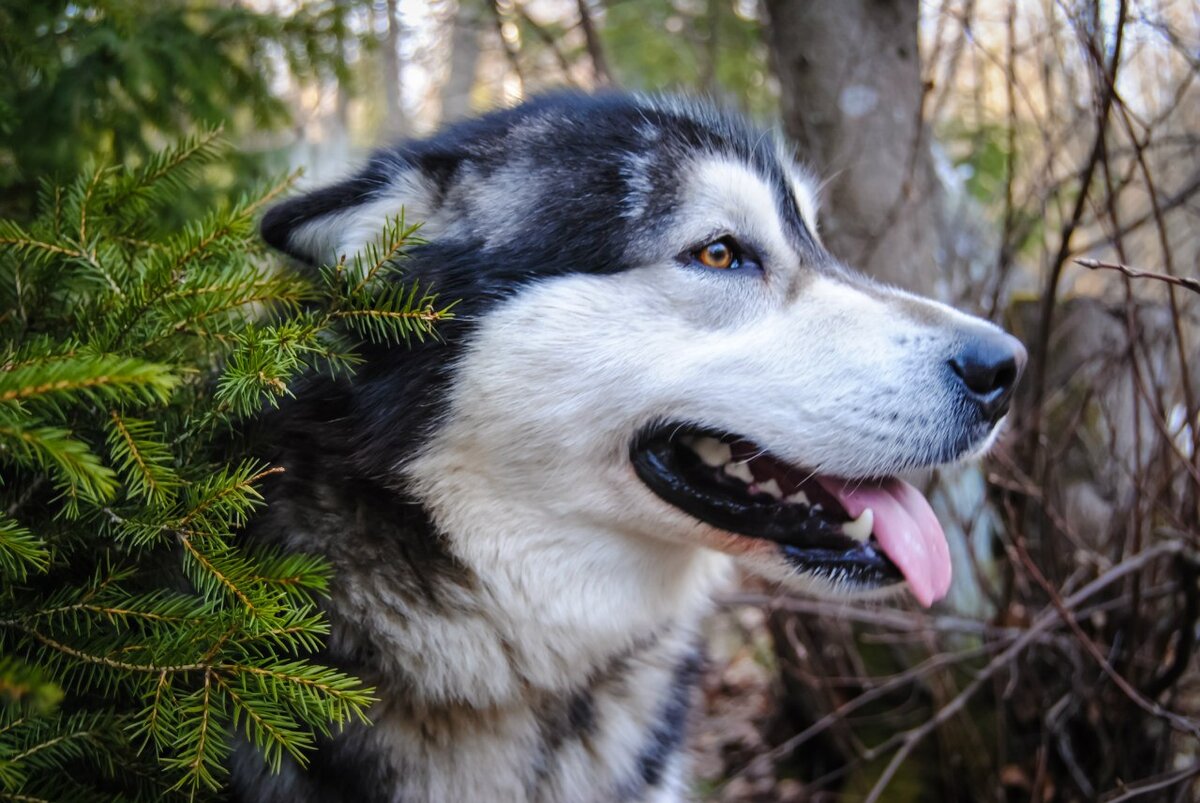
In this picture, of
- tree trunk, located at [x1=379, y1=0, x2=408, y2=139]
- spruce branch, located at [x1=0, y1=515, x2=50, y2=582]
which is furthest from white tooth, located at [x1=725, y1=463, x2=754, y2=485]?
tree trunk, located at [x1=379, y1=0, x2=408, y2=139]

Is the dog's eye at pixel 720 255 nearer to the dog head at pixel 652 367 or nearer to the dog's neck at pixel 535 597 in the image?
the dog head at pixel 652 367

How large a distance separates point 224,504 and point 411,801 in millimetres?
842

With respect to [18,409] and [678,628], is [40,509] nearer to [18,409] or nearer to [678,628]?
[18,409]

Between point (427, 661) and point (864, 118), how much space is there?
2.80 meters

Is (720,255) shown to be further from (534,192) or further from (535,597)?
(535,597)

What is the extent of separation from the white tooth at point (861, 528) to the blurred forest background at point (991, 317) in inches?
33.0

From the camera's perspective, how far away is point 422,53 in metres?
6.18

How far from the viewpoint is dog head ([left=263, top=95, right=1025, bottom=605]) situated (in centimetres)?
213

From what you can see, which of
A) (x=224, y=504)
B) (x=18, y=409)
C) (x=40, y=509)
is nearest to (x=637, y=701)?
(x=224, y=504)

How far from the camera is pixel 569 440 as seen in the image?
2.17m

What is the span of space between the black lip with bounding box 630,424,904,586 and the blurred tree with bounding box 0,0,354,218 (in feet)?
5.73

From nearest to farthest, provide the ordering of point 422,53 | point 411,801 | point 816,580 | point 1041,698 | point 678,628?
1. point 411,801
2. point 816,580
3. point 678,628
4. point 1041,698
5. point 422,53

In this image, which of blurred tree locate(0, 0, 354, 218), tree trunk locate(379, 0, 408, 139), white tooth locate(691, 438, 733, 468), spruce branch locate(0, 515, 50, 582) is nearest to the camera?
spruce branch locate(0, 515, 50, 582)

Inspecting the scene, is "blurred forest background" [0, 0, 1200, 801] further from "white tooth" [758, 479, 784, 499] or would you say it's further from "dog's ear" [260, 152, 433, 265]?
"white tooth" [758, 479, 784, 499]
